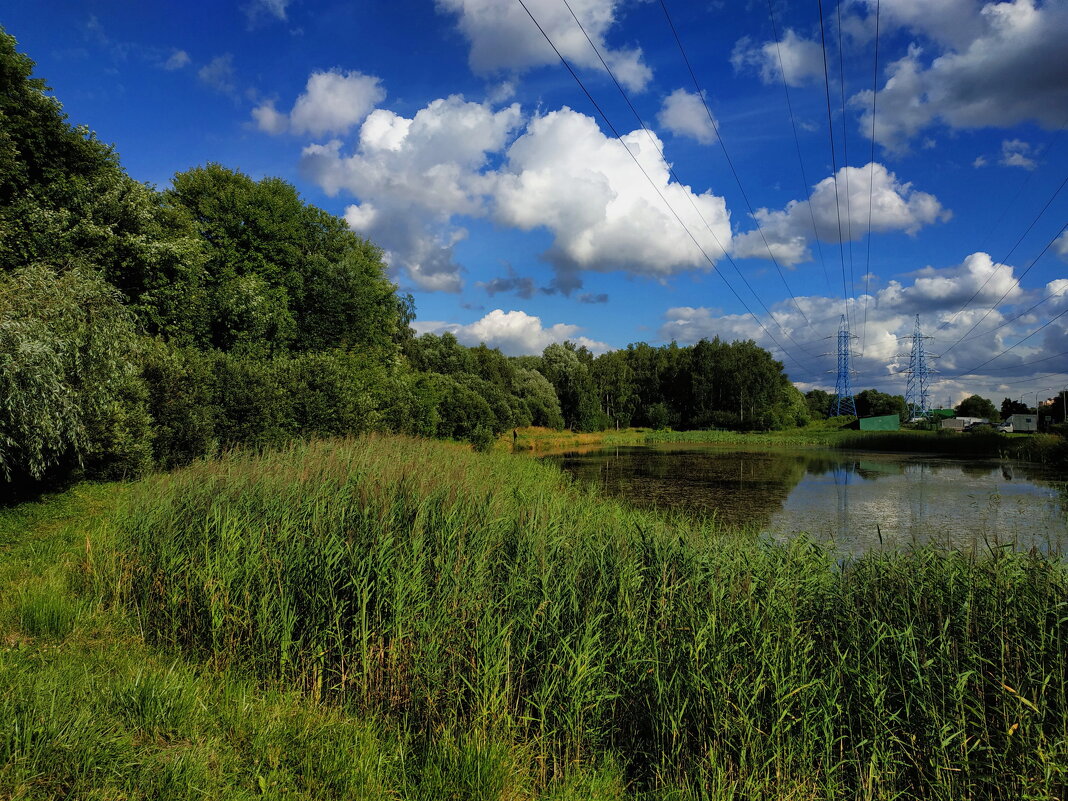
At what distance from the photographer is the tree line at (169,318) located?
1020 centimetres

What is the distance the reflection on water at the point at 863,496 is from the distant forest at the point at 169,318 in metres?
11.0

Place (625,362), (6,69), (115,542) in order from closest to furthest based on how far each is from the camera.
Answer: (115,542)
(6,69)
(625,362)

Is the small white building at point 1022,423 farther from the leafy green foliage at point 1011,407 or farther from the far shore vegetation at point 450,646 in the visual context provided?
the far shore vegetation at point 450,646

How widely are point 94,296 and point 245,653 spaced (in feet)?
34.4

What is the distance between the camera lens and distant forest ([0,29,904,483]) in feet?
A: 33.4

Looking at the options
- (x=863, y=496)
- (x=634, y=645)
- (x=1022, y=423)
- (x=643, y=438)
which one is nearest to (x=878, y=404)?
(x=1022, y=423)

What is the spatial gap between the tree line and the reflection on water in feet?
35.5

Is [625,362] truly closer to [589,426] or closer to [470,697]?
[589,426]

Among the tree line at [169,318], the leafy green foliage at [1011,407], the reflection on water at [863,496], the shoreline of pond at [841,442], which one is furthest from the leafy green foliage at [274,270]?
the leafy green foliage at [1011,407]

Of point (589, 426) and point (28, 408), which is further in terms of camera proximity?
point (589, 426)

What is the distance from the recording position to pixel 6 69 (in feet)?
48.1

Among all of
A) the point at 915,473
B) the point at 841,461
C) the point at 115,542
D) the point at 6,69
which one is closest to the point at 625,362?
the point at 841,461

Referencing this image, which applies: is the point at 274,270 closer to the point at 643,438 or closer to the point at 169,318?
the point at 169,318

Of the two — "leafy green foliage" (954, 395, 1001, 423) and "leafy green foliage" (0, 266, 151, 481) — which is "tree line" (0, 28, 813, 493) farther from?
"leafy green foliage" (954, 395, 1001, 423)
